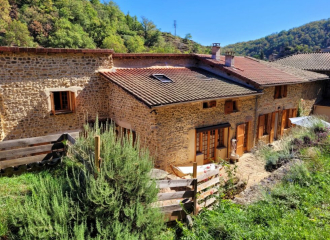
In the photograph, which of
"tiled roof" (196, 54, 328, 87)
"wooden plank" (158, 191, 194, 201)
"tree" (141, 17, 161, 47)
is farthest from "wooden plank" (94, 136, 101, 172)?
"tree" (141, 17, 161, 47)

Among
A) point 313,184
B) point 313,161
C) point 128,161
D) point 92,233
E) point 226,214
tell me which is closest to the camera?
point 92,233

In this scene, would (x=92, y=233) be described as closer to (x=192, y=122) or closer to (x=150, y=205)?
(x=150, y=205)

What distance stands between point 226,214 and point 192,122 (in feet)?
16.9

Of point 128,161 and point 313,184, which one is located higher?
point 128,161

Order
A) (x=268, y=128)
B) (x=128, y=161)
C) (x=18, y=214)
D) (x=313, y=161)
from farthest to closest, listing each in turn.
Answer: (x=268, y=128) → (x=313, y=161) → (x=128, y=161) → (x=18, y=214)

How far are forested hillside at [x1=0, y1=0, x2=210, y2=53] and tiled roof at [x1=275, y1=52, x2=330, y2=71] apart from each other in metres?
36.3

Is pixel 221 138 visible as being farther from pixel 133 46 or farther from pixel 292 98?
pixel 133 46

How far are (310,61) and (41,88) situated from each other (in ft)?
76.7

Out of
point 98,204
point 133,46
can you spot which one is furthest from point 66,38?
point 98,204

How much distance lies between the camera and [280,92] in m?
14.9

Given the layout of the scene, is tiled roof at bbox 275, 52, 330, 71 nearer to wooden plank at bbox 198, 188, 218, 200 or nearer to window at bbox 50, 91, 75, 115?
wooden plank at bbox 198, 188, 218, 200

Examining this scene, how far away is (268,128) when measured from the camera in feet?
48.8

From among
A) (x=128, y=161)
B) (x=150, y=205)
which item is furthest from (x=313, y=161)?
(x=128, y=161)

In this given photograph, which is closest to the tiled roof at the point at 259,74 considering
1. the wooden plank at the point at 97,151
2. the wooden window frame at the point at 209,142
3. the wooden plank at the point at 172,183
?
the wooden window frame at the point at 209,142
